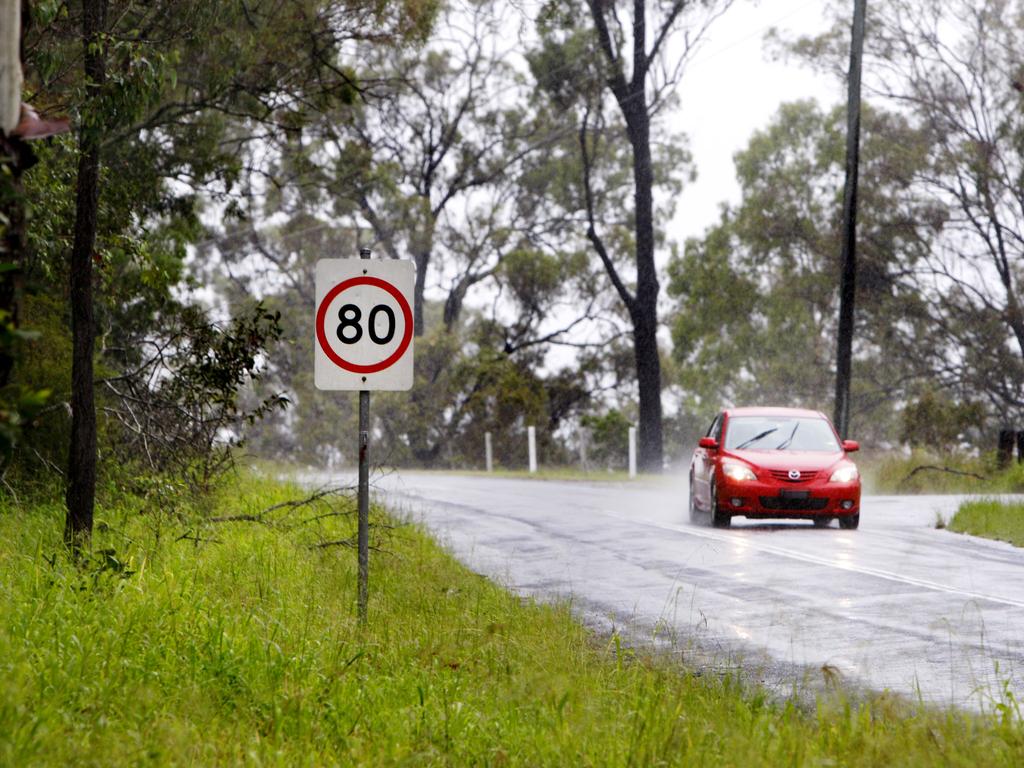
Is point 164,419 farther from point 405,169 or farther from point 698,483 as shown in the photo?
point 405,169

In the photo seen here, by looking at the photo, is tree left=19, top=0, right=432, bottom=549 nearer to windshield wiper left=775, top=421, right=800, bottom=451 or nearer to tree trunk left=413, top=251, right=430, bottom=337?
windshield wiper left=775, top=421, right=800, bottom=451

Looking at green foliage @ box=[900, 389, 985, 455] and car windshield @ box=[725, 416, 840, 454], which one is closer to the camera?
car windshield @ box=[725, 416, 840, 454]

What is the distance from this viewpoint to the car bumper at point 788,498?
1786 centimetres

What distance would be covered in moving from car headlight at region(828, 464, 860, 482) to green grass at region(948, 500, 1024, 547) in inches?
51.5

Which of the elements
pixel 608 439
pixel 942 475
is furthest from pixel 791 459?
pixel 608 439

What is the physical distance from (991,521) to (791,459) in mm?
2415

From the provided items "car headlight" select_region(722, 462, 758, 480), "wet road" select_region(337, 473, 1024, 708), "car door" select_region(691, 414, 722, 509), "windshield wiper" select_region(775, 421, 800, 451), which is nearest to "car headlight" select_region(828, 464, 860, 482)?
"wet road" select_region(337, 473, 1024, 708)

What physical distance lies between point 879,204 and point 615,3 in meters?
10.3

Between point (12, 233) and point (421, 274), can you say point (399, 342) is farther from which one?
point (421, 274)

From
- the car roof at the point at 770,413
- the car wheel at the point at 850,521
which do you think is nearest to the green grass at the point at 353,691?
the car wheel at the point at 850,521

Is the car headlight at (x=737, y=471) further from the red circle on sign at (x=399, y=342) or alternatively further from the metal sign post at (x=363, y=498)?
the red circle on sign at (x=399, y=342)

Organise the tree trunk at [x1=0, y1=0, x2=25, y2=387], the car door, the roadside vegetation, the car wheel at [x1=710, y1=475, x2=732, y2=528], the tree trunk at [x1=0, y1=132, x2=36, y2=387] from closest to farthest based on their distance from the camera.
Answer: the tree trunk at [x1=0, y1=132, x2=36, y2=387]
the tree trunk at [x1=0, y1=0, x2=25, y2=387]
the car wheel at [x1=710, y1=475, x2=732, y2=528]
the car door
the roadside vegetation

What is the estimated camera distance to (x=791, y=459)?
1834cm

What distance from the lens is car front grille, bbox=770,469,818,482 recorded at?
1798 centimetres
